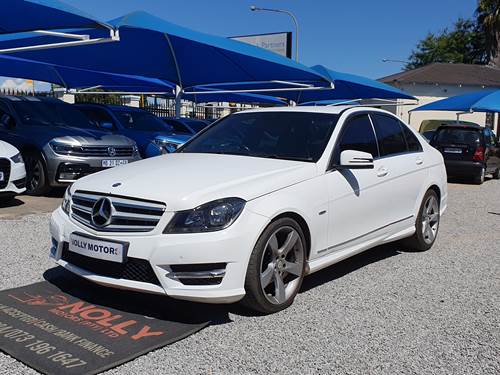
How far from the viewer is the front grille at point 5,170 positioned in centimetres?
768

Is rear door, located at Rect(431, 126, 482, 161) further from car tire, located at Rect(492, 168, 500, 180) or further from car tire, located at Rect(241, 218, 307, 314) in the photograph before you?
car tire, located at Rect(241, 218, 307, 314)

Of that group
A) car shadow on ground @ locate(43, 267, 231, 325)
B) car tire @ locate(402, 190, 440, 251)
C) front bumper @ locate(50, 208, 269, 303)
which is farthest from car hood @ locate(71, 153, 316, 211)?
car tire @ locate(402, 190, 440, 251)

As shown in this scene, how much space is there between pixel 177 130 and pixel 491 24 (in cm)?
3244

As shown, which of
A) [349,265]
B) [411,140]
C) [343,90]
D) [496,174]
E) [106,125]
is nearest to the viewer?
[349,265]

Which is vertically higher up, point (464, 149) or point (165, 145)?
point (165, 145)

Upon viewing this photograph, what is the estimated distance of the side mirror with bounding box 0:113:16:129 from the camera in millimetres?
9781

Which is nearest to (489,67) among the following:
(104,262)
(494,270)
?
(494,270)

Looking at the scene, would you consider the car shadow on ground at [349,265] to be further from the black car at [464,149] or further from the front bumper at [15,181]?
the black car at [464,149]

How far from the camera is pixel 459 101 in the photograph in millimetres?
18594

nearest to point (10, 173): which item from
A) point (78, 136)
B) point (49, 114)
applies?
point (78, 136)

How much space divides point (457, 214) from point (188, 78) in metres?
7.15

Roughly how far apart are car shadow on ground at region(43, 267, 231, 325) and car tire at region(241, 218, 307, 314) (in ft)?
1.03

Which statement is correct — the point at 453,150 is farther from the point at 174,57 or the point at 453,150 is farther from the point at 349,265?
the point at 349,265

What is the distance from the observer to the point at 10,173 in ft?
25.4
